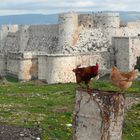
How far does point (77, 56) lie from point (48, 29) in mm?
9139

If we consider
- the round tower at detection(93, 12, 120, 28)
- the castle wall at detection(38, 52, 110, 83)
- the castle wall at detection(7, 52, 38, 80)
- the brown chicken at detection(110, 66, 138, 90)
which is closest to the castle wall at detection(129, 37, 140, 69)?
the castle wall at detection(38, 52, 110, 83)

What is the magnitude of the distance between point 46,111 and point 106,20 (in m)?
26.3

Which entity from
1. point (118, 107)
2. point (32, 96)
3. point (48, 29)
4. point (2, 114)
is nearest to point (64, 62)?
point (48, 29)

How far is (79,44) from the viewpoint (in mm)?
42250

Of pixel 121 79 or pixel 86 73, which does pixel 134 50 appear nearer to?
pixel 121 79

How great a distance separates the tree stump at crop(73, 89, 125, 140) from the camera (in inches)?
172

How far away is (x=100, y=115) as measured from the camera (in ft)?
14.4

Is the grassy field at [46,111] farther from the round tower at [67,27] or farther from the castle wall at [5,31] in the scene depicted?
the castle wall at [5,31]

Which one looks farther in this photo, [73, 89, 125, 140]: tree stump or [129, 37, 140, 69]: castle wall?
[129, 37, 140, 69]: castle wall

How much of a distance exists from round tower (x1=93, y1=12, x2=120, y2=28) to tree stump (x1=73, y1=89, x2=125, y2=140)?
37.0 meters

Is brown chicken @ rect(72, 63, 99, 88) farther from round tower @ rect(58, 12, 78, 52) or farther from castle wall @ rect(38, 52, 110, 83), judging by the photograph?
round tower @ rect(58, 12, 78, 52)

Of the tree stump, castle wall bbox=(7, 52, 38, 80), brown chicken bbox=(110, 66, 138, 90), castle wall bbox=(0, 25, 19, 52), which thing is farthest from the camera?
castle wall bbox=(0, 25, 19, 52)

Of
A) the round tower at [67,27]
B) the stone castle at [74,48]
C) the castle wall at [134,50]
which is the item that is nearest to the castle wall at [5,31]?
the stone castle at [74,48]

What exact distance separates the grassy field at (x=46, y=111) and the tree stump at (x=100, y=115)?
24.7 feet
